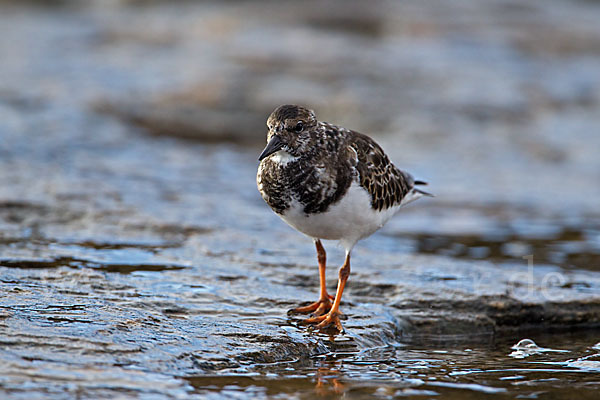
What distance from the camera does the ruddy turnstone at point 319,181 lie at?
497 cm

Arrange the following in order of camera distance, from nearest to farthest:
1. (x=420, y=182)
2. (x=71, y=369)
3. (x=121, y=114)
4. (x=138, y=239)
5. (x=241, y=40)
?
(x=71, y=369), (x=420, y=182), (x=138, y=239), (x=121, y=114), (x=241, y=40)

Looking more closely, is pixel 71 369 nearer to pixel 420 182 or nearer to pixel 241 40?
pixel 420 182

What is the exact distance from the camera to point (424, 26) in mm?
16828

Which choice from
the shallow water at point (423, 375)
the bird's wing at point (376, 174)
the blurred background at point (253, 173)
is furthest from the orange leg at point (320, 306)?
the bird's wing at point (376, 174)

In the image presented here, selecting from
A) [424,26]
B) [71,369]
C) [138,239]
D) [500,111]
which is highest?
[424,26]

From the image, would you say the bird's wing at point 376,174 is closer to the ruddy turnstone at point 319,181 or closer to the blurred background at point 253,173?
the ruddy turnstone at point 319,181

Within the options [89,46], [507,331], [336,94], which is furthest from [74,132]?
[507,331]

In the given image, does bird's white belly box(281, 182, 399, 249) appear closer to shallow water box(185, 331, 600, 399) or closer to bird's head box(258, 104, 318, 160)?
bird's head box(258, 104, 318, 160)

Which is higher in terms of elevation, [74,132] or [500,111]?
[500,111]

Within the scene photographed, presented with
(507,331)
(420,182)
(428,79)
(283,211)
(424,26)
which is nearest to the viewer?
(283,211)

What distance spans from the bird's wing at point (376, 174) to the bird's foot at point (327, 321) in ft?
2.49

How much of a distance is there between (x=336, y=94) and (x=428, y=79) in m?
1.79

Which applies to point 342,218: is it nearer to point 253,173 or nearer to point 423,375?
point 423,375

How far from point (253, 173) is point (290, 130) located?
17.9 feet
